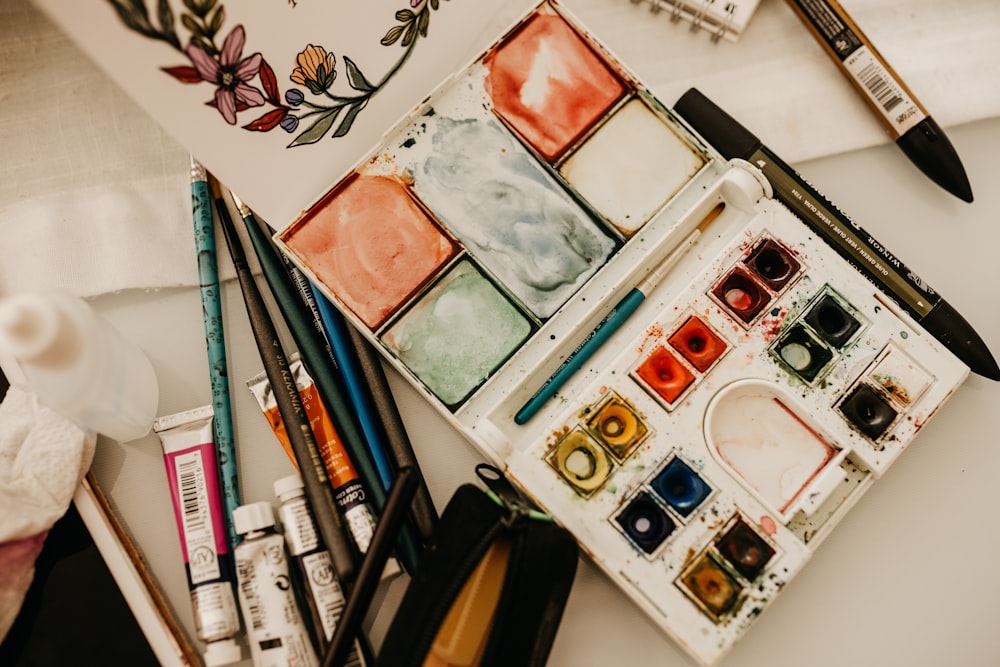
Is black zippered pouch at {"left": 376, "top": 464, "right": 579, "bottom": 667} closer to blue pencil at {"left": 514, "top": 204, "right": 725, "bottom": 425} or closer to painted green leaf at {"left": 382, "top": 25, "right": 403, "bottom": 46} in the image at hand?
blue pencil at {"left": 514, "top": 204, "right": 725, "bottom": 425}

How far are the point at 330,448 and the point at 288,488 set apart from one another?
0.05 metres

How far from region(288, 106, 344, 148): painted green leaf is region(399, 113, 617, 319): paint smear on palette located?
71mm

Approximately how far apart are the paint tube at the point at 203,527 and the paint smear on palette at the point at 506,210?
12.5 inches

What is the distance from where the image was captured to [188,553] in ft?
2.13

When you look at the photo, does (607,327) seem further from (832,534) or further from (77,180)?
(77,180)

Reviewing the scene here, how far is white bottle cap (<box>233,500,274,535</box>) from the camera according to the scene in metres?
0.63

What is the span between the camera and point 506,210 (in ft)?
2.21

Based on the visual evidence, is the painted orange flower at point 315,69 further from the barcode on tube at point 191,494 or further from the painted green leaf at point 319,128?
the barcode on tube at point 191,494

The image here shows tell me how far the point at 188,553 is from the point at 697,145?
622mm

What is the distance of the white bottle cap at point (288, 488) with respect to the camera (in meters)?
0.65

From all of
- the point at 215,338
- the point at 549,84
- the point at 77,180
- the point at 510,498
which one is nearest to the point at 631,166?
the point at 549,84

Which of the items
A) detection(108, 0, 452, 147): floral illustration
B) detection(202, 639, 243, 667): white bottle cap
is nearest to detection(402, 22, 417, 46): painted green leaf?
detection(108, 0, 452, 147): floral illustration

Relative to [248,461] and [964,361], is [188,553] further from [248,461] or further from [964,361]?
[964,361]

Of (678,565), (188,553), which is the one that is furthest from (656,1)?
(188,553)
